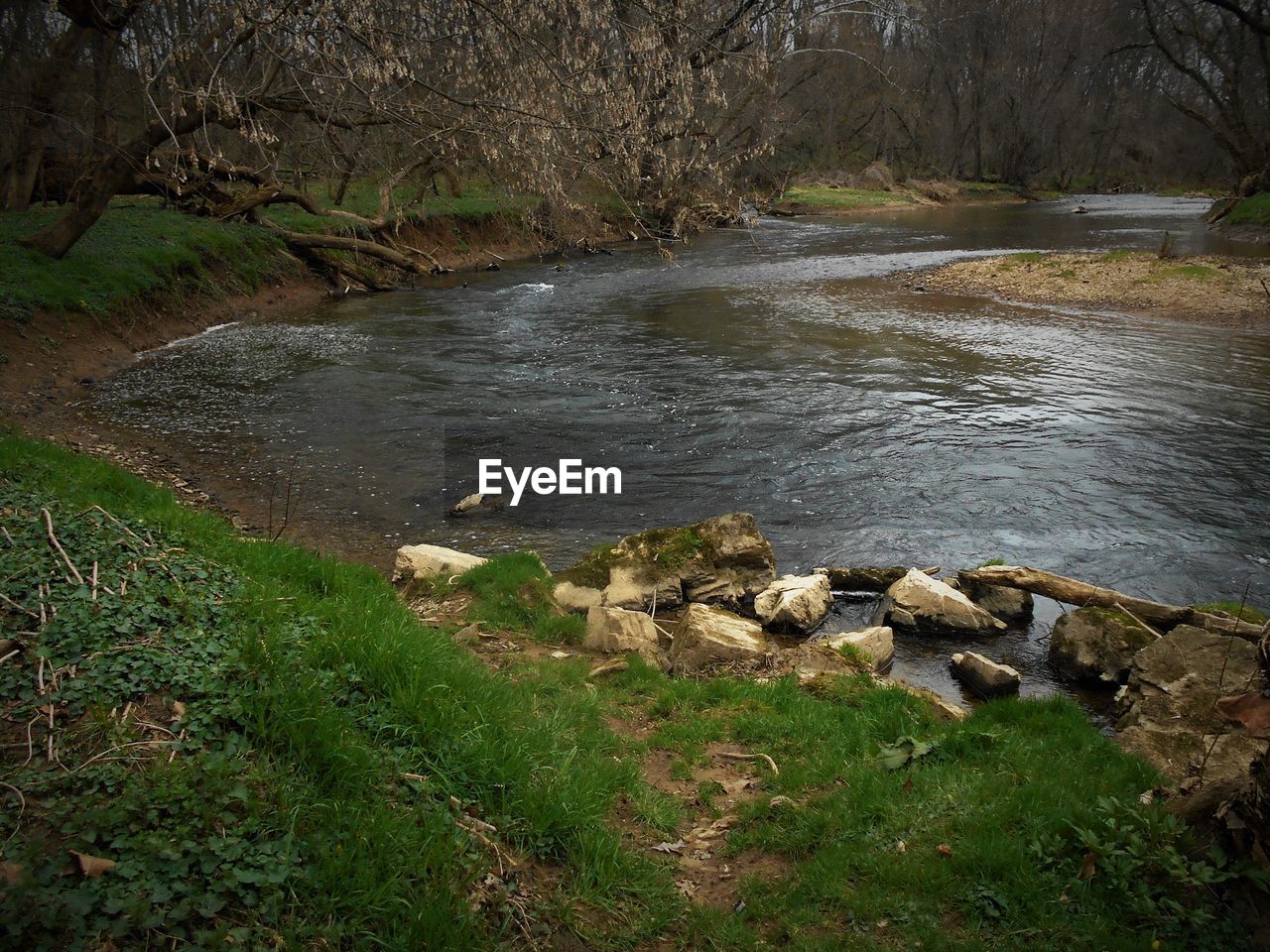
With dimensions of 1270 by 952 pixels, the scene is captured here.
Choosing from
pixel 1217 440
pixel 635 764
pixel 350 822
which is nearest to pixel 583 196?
pixel 635 764

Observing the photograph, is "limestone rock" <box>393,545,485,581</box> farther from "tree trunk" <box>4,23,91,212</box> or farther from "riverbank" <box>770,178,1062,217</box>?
"riverbank" <box>770,178,1062,217</box>

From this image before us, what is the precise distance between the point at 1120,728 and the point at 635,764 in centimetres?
308

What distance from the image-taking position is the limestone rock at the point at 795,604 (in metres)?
7.38

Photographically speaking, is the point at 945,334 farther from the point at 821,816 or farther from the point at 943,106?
the point at 943,106

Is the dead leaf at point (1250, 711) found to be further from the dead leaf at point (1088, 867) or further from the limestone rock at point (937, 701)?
the limestone rock at point (937, 701)

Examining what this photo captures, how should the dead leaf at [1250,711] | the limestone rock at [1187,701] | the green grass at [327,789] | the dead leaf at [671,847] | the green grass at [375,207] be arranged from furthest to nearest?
the green grass at [375,207], the limestone rock at [1187,701], the dead leaf at [671,847], the dead leaf at [1250,711], the green grass at [327,789]

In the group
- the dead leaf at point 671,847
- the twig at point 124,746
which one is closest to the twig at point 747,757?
the dead leaf at point 671,847

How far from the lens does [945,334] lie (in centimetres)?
1973

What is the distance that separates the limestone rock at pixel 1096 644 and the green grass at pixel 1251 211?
31654 mm

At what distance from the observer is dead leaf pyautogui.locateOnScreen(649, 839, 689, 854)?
410cm

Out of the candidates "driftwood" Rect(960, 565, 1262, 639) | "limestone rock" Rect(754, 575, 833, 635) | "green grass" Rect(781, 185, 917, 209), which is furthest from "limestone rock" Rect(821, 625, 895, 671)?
"green grass" Rect(781, 185, 917, 209)

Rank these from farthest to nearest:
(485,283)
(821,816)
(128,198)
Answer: (485,283), (128,198), (821,816)

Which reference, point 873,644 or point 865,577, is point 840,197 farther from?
point 873,644

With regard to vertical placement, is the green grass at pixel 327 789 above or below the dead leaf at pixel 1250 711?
below
